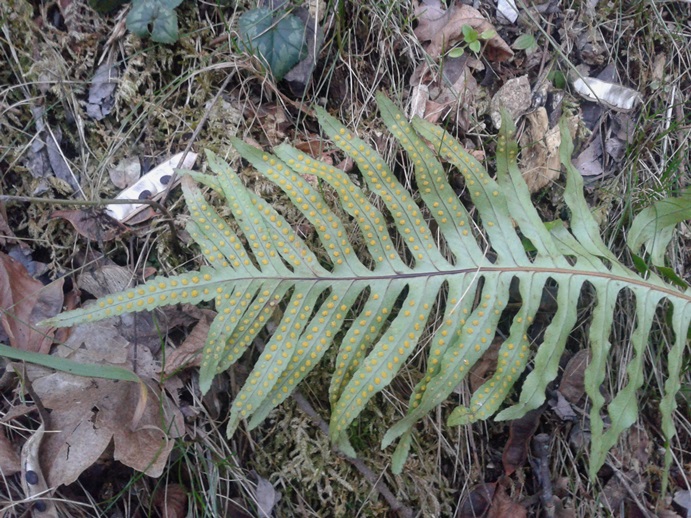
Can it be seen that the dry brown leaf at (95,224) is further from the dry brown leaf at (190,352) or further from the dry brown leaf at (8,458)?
the dry brown leaf at (8,458)

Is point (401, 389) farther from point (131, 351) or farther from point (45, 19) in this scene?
point (45, 19)

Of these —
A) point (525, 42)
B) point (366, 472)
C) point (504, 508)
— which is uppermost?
point (525, 42)

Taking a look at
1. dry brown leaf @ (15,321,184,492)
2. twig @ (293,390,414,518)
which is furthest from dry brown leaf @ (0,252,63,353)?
twig @ (293,390,414,518)

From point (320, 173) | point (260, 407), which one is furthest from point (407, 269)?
point (260, 407)

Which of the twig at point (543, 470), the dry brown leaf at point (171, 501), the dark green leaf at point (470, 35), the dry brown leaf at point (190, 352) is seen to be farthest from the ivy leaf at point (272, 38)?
the twig at point (543, 470)

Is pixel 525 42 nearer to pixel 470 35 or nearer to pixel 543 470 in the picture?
pixel 470 35

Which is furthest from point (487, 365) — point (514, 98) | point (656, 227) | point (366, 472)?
point (514, 98)
